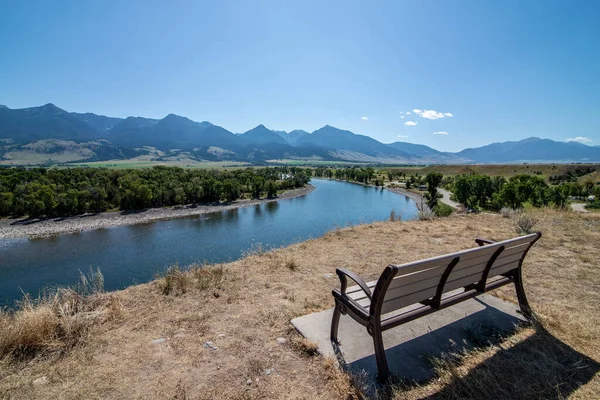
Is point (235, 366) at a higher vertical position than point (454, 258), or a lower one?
lower

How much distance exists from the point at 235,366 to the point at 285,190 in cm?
8323

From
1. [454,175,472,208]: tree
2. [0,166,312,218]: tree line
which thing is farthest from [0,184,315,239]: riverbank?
[454,175,472,208]: tree

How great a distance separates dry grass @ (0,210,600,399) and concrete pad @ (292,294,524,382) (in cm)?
15

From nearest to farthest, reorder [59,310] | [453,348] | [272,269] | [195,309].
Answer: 1. [453,348]
2. [59,310]
3. [195,309]
4. [272,269]

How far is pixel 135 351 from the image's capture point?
311cm

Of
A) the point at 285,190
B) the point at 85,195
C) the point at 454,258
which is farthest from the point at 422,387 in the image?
the point at 285,190

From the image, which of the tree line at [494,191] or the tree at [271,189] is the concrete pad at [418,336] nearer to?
the tree line at [494,191]

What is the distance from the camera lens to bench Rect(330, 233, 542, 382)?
245 centimetres

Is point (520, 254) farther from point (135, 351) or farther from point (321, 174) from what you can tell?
point (321, 174)

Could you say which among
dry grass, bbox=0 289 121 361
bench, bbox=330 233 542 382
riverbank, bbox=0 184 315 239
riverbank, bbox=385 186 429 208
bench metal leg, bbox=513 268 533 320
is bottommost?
riverbank, bbox=0 184 315 239

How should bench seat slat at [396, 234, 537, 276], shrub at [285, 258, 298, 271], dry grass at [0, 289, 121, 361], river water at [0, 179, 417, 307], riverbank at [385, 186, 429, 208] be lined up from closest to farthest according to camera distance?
1. bench seat slat at [396, 234, 537, 276]
2. dry grass at [0, 289, 121, 361]
3. shrub at [285, 258, 298, 271]
4. river water at [0, 179, 417, 307]
5. riverbank at [385, 186, 429, 208]

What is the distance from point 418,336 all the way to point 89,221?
55.1 meters

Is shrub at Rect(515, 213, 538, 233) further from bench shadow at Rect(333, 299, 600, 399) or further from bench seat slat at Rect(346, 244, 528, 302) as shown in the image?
bench shadow at Rect(333, 299, 600, 399)

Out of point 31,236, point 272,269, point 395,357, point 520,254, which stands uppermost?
point 520,254
